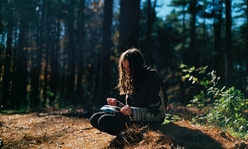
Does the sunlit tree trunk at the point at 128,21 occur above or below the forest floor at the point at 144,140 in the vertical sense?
above

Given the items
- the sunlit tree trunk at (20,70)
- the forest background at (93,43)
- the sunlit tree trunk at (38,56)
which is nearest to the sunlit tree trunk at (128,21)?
the forest background at (93,43)

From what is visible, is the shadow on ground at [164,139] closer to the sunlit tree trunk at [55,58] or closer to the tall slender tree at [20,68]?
the tall slender tree at [20,68]

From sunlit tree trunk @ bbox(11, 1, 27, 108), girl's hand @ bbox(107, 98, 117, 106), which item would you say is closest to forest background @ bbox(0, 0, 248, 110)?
sunlit tree trunk @ bbox(11, 1, 27, 108)

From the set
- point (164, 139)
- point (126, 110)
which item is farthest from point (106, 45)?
point (164, 139)

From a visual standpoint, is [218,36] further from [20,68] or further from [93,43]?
[20,68]

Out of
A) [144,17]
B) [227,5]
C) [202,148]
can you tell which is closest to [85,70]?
[144,17]

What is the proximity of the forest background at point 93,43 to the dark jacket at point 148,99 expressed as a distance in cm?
349

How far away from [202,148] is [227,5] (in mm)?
10911

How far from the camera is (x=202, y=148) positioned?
3.00 meters

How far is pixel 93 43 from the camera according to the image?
89.2ft

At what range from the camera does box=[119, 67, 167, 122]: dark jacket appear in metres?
3.50

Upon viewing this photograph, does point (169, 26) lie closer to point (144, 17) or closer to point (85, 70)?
point (144, 17)

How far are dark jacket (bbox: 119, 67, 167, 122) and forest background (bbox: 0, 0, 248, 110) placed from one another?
349 cm

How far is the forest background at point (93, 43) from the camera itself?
399 inches
